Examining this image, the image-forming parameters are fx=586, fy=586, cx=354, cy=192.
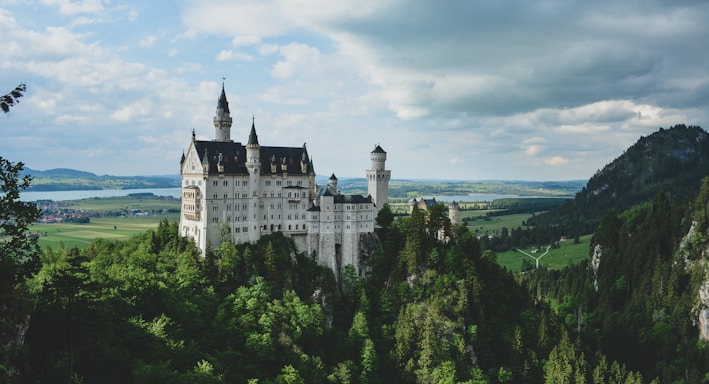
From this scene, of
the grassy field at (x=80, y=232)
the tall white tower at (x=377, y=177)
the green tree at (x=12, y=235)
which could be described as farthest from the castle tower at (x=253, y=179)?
the grassy field at (x=80, y=232)

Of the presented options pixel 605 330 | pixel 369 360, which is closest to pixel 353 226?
pixel 369 360

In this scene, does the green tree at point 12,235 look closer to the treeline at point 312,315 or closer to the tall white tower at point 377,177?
the treeline at point 312,315

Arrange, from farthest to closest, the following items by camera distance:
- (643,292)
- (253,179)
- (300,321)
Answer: (643,292)
(253,179)
(300,321)

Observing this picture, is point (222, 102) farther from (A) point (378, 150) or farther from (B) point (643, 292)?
(B) point (643, 292)

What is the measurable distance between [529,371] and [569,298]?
66.8 metres

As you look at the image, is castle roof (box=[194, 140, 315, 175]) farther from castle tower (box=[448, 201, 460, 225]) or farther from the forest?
castle tower (box=[448, 201, 460, 225])

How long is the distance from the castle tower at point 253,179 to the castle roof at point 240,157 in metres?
1.27

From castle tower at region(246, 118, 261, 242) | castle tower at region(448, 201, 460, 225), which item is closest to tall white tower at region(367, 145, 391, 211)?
castle tower at region(448, 201, 460, 225)

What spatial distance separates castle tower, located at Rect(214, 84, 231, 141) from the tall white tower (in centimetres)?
2621

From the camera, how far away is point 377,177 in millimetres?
106062

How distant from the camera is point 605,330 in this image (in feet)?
436

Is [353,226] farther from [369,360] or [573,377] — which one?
[573,377]

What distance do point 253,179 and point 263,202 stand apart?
174 inches

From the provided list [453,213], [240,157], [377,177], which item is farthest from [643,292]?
[240,157]
